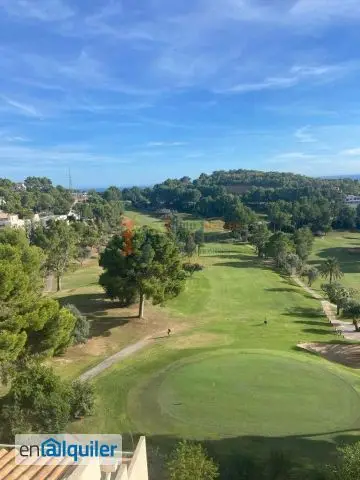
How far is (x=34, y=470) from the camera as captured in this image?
37.1 ft

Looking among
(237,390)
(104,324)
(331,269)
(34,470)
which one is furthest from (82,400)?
(331,269)

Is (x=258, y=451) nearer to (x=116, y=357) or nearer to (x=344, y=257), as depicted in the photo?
(x=116, y=357)

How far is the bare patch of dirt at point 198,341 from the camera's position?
38250 mm

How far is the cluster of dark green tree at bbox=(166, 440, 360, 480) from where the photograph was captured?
16.1 meters

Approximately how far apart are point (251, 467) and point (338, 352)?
2021 centimetres

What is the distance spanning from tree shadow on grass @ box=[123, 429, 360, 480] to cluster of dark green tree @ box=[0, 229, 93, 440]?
415 cm

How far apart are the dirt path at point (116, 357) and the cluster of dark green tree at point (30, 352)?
3194 mm

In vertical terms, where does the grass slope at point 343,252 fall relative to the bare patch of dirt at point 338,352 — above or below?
above

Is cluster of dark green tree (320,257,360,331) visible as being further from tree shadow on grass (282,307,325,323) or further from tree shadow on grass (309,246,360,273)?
tree shadow on grass (309,246,360,273)

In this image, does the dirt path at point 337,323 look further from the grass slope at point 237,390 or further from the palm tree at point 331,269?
the palm tree at point 331,269

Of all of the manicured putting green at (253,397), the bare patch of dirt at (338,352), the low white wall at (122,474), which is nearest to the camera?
the low white wall at (122,474)

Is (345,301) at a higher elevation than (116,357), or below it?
higher

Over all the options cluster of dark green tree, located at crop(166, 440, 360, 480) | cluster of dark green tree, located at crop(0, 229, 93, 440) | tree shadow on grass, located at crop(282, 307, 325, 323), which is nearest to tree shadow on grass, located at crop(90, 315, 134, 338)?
cluster of dark green tree, located at crop(0, 229, 93, 440)

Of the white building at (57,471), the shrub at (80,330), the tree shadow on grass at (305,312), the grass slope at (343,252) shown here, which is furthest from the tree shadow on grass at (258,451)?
the grass slope at (343,252)
